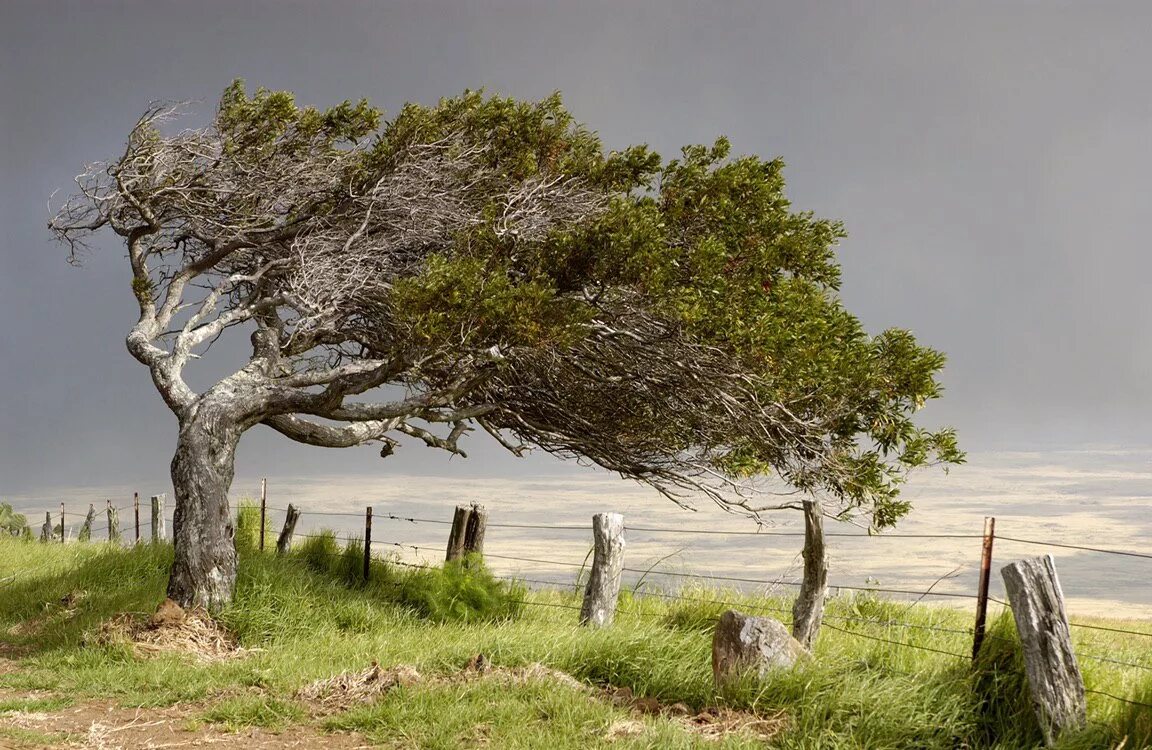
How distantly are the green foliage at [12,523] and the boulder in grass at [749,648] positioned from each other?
27197mm

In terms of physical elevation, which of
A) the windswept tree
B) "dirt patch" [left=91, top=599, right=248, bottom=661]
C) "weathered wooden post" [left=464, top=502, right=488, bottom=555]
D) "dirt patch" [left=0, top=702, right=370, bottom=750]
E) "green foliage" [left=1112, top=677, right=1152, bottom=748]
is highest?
the windswept tree

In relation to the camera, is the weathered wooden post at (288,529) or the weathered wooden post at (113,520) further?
the weathered wooden post at (113,520)

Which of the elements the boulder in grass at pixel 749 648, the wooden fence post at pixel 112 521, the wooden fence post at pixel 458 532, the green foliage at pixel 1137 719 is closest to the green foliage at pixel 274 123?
the wooden fence post at pixel 458 532

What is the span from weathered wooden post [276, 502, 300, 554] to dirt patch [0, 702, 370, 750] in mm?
9008

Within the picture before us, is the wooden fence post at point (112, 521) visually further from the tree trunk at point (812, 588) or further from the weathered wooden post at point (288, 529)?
the tree trunk at point (812, 588)

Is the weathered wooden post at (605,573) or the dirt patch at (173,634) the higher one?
the weathered wooden post at (605,573)

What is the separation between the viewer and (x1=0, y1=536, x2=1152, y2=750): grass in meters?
7.61

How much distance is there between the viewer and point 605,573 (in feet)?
41.8

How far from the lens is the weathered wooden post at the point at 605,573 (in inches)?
500

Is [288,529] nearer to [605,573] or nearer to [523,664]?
[605,573]

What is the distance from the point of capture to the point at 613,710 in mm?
8141

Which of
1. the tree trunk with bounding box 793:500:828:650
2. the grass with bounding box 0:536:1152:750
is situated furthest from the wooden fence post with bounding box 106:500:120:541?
the tree trunk with bounding box 793:500:828:650

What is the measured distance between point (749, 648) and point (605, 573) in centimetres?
462

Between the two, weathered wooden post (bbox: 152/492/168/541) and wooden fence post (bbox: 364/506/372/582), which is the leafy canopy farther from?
weathered wooden post (bbox: 152/492/168/541)
